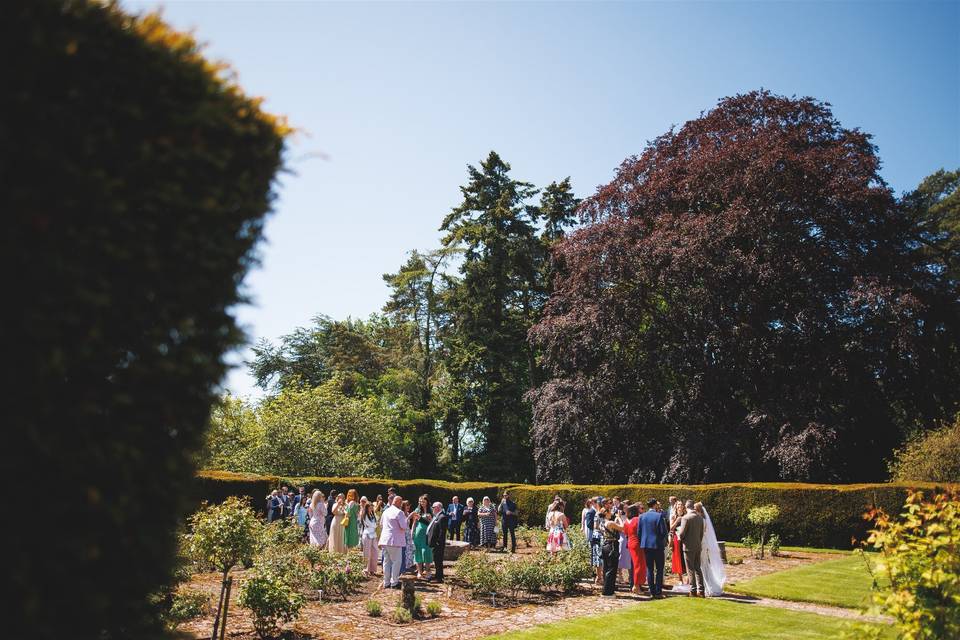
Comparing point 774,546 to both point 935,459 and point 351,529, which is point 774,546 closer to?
point 935,459

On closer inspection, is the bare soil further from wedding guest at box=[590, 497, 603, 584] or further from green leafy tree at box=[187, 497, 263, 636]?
green leafy tree at box=[187, 497, 263, 636]

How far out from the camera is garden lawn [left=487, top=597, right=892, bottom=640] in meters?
9.22

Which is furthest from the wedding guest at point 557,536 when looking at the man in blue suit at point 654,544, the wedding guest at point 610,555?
the man in blue suit at point 654,544

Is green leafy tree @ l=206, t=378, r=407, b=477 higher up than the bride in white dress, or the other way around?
green leafy tree @ l=206, t=378, r=407, b=477

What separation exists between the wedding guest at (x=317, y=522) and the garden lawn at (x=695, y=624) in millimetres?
9094

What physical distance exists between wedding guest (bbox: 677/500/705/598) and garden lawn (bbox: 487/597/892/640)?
3.37 ft

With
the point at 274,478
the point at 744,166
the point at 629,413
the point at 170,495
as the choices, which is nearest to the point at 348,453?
the point at 274,478

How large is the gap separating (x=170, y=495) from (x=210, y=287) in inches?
44.6

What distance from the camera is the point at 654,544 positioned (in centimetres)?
1273

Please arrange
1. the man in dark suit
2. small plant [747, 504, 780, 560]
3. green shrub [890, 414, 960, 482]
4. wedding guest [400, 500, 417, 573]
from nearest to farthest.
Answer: wedding guest [400, 500, 417, 573], the man in dark suit, green shrub [890, 414, 960, 482], small plant [747, 504, 780, 560]

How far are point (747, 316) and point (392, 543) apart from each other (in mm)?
18654

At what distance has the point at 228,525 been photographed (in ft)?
30.7

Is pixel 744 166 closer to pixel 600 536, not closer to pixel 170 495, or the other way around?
pixel 600 536

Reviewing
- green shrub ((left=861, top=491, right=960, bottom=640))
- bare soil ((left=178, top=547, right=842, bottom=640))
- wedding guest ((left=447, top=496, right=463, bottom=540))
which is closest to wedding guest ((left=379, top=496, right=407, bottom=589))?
bare soil ((left=178, top=547, right=842, bottom=640))
